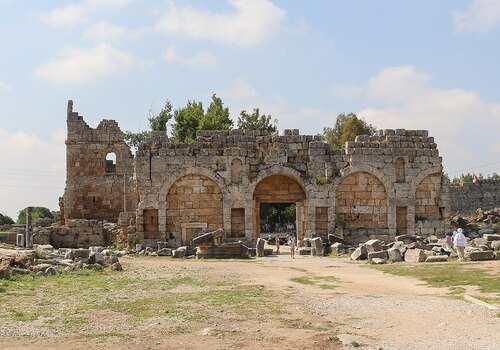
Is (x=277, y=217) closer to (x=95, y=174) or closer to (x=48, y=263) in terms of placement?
(x=95, y=174)

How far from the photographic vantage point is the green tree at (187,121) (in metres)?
53.5

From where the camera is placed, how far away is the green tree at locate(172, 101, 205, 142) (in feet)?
176

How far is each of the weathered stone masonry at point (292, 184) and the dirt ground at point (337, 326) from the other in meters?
12.9

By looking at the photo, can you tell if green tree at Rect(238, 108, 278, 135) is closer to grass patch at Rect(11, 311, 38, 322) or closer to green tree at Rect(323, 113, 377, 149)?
green tree at Rect(323, 113, 377, 149)

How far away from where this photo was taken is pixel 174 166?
96.2ft

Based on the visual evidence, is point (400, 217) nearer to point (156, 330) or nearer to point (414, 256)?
point (414, 256)

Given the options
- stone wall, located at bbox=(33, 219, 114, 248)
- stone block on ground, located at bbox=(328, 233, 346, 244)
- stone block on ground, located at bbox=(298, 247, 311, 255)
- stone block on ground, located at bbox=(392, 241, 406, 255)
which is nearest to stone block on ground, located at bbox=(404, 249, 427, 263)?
stone block on ground, located at bbox=(392, 241, 406, 255)

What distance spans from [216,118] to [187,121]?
2418 millimetres

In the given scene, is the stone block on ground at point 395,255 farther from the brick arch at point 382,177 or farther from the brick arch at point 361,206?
the brick arch at point 382,177

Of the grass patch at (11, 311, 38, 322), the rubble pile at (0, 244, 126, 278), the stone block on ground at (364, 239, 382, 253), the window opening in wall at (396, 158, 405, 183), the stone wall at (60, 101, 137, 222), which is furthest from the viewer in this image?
the stone wall at (60, 101, 137, 222)

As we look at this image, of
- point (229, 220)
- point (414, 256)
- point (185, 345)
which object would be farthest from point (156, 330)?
point (229, 220)

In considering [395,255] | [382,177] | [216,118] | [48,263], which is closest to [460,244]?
[395,255]

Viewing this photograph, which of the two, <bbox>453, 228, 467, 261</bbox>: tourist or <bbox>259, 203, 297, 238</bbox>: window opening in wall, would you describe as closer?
<bbox>453, 228, 467, 261</bbox>: tourist

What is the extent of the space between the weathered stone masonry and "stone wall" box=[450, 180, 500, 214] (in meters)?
16.4
